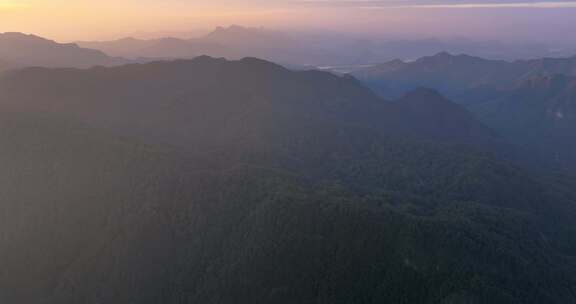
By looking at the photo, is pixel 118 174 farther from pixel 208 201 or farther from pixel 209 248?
pixel 209 248

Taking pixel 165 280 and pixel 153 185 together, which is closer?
pixel 165 280

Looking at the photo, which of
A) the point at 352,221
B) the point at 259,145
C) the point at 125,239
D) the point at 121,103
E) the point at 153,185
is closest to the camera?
the point at 352,221

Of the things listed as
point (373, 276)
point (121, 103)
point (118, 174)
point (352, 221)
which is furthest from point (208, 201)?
point (121, 103)

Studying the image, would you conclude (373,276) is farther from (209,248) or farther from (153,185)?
(153,185)

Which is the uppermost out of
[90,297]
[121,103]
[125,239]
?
[121,103]

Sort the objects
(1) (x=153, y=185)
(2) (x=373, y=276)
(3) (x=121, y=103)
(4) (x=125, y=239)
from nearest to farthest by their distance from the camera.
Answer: (2) (x=373, y=276), (4) (x=125, y=239), (1) (x=153, y=185), (3) (x=121, y=103)

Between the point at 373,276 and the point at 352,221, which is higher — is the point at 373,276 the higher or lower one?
the lower one

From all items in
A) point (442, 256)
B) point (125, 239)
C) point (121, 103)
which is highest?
point (121, 103)

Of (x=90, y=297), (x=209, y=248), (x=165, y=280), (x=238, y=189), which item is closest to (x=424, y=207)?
(x=238, y=189)

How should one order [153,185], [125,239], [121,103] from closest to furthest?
[125,239] → [153,185] → [121,103]
